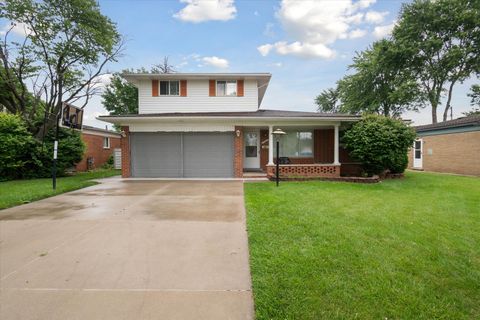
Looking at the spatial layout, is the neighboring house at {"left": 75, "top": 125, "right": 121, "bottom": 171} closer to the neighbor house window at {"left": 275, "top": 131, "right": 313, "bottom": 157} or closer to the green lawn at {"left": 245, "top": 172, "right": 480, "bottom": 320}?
the neighbor house window at {"left": 275, "top": 131, "right": 313, "bottom": 157}

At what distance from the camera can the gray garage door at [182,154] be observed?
1246 centimetres

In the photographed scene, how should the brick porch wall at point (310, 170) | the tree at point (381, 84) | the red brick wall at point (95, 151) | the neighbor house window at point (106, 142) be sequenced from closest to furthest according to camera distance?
1. the brick porch wall at point (310, 170)
2. the red brick wall at point (95, 151)
3. the neighbor house window at point (106, 142)
4. the tree at point (381, 84)

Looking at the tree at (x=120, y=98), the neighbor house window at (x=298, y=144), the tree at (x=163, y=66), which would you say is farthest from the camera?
the tree at (x=163, y=66)

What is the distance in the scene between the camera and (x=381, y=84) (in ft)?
88.1

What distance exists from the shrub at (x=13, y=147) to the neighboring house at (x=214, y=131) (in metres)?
4.69

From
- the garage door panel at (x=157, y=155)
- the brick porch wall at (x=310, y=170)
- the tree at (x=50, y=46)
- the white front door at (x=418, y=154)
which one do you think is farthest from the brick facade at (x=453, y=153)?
the tree at (x=50, y=46)

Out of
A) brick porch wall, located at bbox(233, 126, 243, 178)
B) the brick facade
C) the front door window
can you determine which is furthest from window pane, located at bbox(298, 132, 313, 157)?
the brick facade

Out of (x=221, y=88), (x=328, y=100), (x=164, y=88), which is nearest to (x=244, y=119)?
(x=221, y=88)

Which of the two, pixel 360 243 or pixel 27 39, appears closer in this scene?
pixel 360 243

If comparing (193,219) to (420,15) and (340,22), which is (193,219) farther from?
(420,15)

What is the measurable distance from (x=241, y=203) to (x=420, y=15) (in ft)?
89.0

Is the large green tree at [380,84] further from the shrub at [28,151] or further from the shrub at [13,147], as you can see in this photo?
the shrub at [13,147]

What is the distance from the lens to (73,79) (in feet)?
54.2

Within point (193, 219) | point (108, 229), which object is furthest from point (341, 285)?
point (108, 229)
